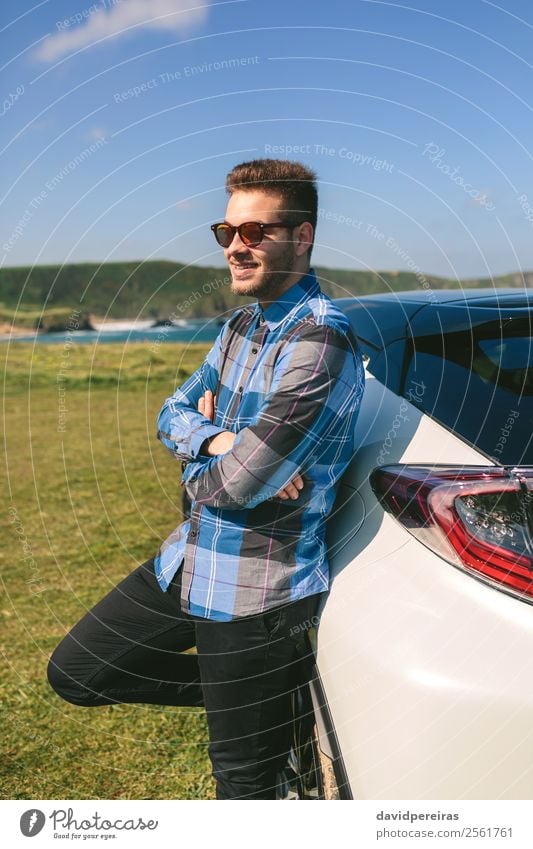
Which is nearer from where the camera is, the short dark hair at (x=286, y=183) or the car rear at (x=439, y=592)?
the car rear at (x=439, y=592)

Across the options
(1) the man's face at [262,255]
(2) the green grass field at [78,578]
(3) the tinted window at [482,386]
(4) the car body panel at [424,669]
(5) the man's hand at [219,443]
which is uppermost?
(1) the man's face at [262,255]

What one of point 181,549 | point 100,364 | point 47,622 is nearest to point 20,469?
point 47,622

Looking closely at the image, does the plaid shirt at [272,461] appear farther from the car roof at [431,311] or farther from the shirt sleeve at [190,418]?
the car roof at [431,311]

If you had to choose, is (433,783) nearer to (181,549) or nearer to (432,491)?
(432,491)

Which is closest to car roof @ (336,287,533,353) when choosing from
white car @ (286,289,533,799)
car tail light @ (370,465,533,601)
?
white car @ (286,289,533,799)

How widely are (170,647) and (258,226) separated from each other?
1.32 metres

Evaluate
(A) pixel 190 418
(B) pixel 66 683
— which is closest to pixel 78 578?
(B) pixel 66 683

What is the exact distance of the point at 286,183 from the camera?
6.92 ft

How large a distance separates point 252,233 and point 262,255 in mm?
65

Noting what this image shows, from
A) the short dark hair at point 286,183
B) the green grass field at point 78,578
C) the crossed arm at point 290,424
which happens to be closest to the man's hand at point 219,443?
the crossed arm at point 290,424

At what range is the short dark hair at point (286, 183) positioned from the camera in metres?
2.11

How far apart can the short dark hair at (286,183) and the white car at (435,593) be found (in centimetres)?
53

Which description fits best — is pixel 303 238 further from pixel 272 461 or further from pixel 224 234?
pixel 272 461

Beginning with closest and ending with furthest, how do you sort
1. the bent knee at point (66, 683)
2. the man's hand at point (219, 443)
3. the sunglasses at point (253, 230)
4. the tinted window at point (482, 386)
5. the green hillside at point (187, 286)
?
1. the tinted window at point (482, 386)
2. the man's hand at point (219, 443)
3. the sunglasses at point (253, 230)
4. the bent knee at point (66, 683)
5. the green hillside at point (187, 286)
